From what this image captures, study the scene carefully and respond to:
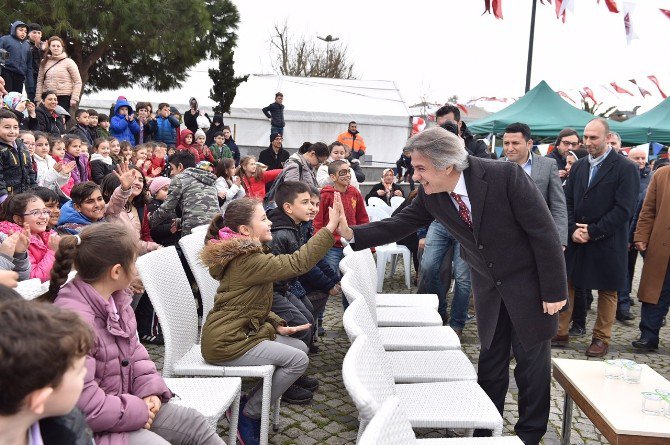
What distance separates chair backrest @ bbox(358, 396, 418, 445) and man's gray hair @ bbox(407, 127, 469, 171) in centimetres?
143

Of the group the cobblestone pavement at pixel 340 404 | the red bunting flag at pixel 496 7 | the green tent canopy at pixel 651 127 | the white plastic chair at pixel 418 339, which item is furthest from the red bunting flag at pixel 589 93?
the white plastic chair at pixel 418 339

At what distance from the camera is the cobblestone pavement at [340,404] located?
11.3ft

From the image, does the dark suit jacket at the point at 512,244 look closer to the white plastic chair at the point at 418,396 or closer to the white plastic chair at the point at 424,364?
the white plastic chair at the point at 424,364

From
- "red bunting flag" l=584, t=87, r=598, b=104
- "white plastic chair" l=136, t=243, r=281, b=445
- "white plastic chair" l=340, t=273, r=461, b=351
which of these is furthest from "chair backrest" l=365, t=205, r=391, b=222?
"red bunting flag" l=584, t=87, r=598, b=104

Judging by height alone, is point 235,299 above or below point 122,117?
below

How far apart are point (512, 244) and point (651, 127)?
13586 mm

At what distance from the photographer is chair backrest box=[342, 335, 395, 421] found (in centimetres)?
168

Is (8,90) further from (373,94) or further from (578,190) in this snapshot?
(373,94)

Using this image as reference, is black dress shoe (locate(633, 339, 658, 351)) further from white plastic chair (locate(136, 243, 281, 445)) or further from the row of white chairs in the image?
white plastic chair (locate(136, 243, 281, 445))

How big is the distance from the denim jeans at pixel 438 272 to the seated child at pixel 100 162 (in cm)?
378

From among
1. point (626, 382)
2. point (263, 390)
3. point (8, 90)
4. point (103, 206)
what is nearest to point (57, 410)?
point (263, 390)

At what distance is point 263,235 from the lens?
3.35 m

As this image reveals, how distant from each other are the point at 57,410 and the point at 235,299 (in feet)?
5.45

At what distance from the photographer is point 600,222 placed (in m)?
4.93
